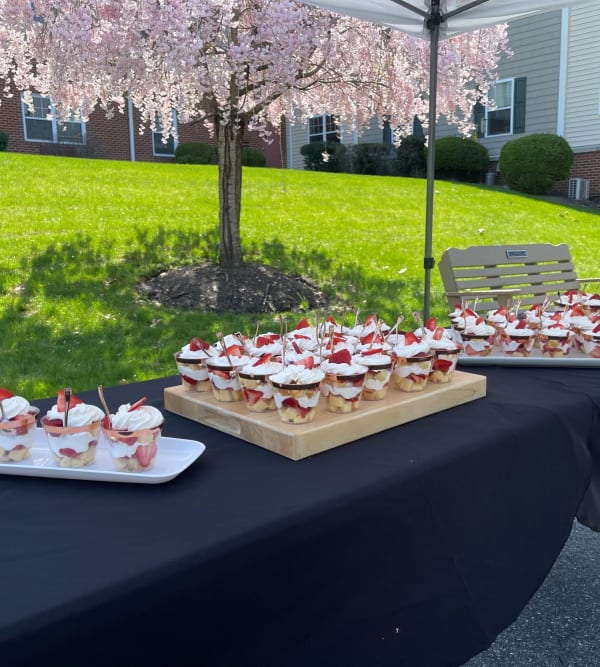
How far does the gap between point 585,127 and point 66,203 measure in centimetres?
1233

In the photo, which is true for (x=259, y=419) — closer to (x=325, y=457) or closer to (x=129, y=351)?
(x=325, y=457)

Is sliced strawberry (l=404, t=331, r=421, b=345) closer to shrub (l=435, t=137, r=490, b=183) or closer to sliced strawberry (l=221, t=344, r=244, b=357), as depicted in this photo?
sliced strawberry (l=221, t=344, r=244, b=357)

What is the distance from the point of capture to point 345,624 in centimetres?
117

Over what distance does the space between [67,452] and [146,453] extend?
6.3 inches

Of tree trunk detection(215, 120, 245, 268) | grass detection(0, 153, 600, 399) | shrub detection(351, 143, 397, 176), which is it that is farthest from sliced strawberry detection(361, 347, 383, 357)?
shrub detection(351, 143, 397, 176)

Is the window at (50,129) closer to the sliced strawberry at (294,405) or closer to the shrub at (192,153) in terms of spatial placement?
the shrub at (192,153)

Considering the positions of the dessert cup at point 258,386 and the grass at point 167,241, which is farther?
the grass at point 167,241

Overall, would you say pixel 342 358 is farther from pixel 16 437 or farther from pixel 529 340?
pixel 529 340

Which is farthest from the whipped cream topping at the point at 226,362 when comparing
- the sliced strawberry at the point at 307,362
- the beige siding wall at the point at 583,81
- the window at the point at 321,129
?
the window at the point at 321,129

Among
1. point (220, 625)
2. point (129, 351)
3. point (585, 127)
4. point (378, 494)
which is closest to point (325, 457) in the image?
point (378, 494)

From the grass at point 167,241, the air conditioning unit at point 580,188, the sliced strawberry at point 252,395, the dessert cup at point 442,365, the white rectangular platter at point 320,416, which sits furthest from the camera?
the air conditioning unit at point 580,188

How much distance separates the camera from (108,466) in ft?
4.17

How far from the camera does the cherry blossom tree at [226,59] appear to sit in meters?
5.63

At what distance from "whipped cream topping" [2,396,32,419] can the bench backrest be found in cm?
287
